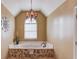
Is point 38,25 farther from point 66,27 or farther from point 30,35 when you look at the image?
point 66,27

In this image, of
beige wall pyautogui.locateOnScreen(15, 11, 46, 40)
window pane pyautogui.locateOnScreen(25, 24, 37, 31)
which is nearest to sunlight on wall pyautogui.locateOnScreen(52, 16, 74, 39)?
beige wall pyautogui.locateOnScreen(15, 11, 46, 40)

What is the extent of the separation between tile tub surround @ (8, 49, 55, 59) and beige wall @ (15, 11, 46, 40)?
2937mm

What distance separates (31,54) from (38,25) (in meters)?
3.36

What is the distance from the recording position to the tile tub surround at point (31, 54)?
7.91 meters

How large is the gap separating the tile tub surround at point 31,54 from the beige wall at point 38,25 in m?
2.94

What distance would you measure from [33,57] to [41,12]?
147 inches

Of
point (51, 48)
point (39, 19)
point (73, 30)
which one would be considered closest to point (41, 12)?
point (39, 19)

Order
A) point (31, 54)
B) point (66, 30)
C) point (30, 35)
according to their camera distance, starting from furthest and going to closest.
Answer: point (30, 35) → point (31, 54) → point (66, 30)

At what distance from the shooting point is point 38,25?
35.7 ft

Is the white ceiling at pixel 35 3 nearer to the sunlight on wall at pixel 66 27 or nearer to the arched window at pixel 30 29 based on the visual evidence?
the sunlight on wall at pixel 66 27

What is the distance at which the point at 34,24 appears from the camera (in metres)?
11.0

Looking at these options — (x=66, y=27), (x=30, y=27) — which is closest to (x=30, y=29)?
(x=30, y=27)

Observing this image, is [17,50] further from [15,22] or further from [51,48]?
[15,22]

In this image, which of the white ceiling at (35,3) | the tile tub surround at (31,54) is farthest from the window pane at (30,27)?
the tile tub surround at (31,54)
